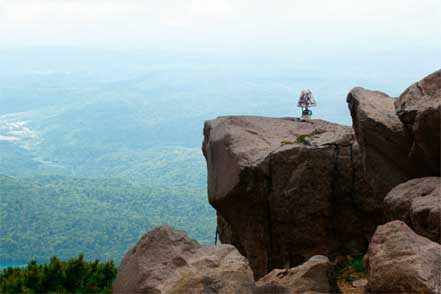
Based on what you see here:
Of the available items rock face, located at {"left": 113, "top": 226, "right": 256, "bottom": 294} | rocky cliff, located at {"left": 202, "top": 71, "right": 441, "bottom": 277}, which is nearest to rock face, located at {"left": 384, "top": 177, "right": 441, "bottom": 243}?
rock face, located at {"left": 113, "top": 226, "right": 256, "bottom": 294}

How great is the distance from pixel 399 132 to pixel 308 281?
3.90m

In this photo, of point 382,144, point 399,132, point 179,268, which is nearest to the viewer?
point 179,268

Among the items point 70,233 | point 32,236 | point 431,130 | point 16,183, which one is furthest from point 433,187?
point 16,183

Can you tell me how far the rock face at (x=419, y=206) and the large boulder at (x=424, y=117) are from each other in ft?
1.69

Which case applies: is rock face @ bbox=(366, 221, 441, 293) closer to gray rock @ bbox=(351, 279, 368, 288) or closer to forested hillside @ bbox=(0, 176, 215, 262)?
gray rock @ bbox=(351, 279, 368, 288)

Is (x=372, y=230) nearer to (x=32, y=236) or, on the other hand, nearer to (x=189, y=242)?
(x=189, y=242)

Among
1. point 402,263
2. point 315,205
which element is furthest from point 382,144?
point 402,263

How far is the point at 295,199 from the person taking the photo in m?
15.5

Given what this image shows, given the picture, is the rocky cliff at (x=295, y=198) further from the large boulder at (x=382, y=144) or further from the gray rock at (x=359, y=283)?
the gray rock at (x=359, y=283)

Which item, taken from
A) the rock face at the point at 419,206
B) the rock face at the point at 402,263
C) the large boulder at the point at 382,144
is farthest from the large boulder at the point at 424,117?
the rock face at the point at 402,263

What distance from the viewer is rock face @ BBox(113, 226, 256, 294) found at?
8.98 meters

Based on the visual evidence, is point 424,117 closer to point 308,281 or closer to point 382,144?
point 382,144

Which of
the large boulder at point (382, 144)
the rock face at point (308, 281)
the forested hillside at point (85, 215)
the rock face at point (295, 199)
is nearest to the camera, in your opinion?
the rock face at point (308, 281)

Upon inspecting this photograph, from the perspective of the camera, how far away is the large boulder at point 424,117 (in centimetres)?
1145
